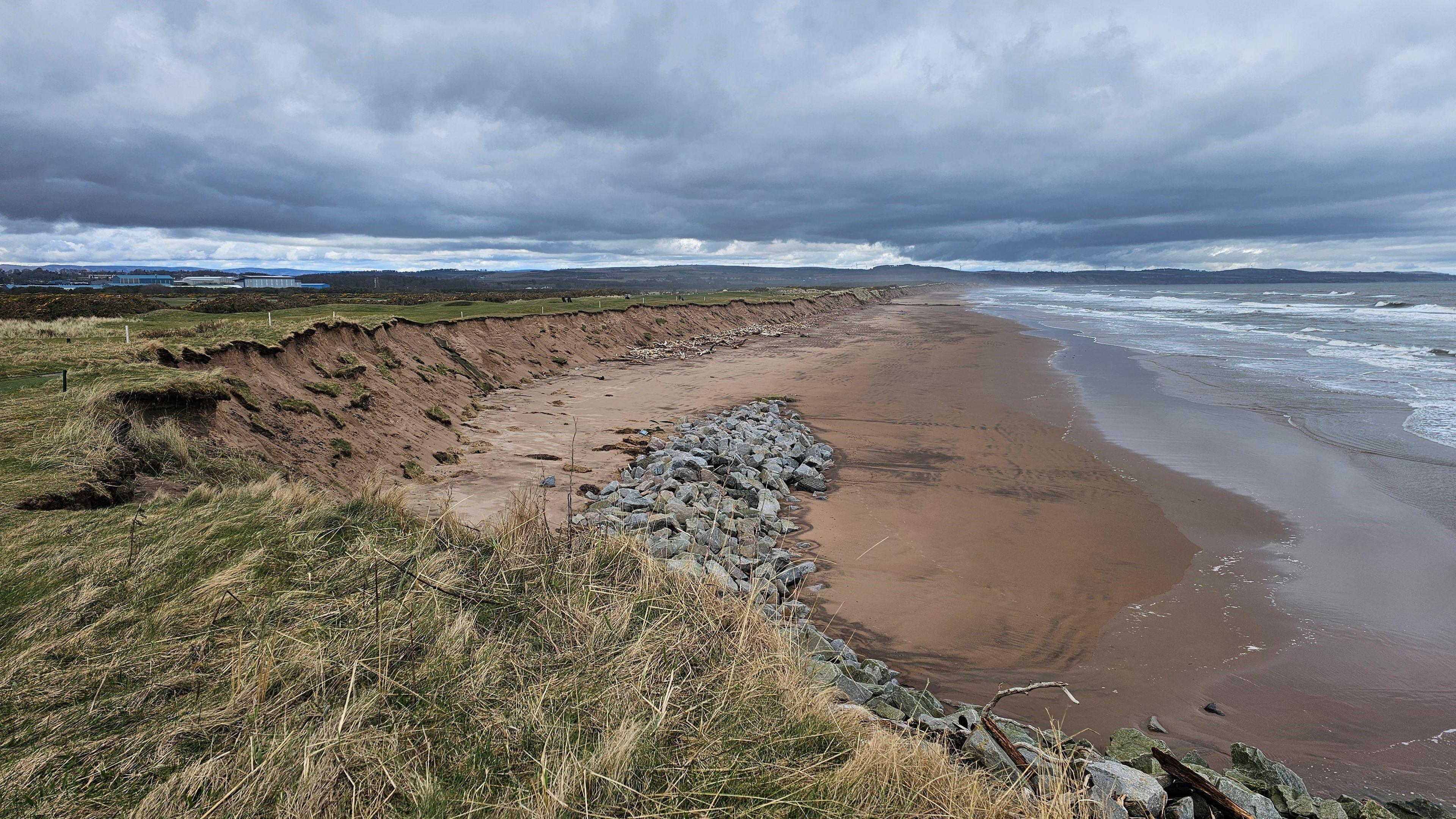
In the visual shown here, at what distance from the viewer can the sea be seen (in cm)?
573

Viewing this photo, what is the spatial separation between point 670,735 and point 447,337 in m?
23.6

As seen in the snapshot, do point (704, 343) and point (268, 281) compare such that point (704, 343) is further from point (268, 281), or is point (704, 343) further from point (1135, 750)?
point (268, 281)

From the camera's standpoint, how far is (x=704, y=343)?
4131 centimetres

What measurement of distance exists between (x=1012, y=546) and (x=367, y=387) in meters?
14.5

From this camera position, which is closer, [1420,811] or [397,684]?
[397,684]

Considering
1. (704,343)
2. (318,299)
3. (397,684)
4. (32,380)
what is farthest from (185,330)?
(318,299)

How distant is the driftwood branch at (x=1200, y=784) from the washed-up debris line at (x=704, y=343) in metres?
28.9

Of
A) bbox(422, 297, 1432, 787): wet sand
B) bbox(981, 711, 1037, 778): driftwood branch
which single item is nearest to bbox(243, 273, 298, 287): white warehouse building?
bbox(422, 297, 1432, 787): wet sand

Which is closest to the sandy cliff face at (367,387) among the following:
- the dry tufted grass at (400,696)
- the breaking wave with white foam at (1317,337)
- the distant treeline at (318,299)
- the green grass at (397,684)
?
the green grass at (397,684)

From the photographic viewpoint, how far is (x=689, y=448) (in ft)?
46.1

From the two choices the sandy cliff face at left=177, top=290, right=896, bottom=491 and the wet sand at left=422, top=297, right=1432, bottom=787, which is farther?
the sandy cliff face at left=177, top=290, right=896, bottom=491

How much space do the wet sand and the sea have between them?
10 centimetres

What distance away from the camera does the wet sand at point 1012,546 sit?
646 centimetres

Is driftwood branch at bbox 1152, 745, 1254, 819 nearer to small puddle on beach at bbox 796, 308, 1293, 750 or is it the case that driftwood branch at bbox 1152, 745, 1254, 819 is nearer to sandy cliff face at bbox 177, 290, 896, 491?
small puddle on beach at bbox 796, 308, 1293, 750
